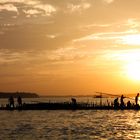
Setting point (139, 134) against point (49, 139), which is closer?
point (49, 139)

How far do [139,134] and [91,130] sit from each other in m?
6.68

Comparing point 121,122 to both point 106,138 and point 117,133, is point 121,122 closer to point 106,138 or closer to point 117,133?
point 117,133

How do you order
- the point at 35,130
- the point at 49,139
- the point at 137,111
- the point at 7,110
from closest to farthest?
the point at 49,139 < the point at 35,130 < the point at 137,111 < the point at 7,110

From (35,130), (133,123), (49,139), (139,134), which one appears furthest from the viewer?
(133,123)

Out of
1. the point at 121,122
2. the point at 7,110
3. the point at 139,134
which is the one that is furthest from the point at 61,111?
the point at 139,134

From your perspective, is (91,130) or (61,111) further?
(61,111)

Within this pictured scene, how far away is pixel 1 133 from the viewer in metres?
46.4

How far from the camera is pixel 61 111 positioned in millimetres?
81375

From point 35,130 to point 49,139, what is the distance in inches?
319

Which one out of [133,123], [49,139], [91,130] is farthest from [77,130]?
[133,123]

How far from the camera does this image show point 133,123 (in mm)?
59375

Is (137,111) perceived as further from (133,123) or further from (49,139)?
(49,139)

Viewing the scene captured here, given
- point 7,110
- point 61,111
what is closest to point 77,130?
point 61,111

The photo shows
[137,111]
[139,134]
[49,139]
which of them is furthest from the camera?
[137,111]
